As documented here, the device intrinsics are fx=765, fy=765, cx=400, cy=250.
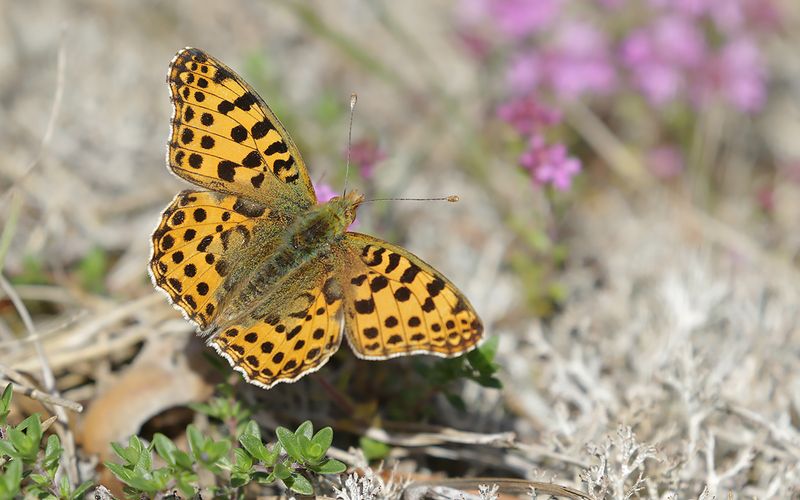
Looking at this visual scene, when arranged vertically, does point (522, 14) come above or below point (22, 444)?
above

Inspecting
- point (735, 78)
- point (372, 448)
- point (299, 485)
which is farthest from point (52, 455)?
point (735, 78)

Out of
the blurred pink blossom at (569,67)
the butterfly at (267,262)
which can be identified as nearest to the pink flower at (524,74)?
the blurred pink blossom at (569,67)

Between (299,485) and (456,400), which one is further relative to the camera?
(456,400)

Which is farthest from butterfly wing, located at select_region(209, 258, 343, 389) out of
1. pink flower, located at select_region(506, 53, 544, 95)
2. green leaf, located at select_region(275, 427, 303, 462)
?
pink flower, located at select_region(506, 53, 544, 95)

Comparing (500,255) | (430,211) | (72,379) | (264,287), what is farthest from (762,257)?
(72,379)

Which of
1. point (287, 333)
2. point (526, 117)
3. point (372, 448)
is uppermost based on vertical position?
point (526, 117)

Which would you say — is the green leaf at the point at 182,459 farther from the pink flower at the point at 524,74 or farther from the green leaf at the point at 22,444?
the pink flower at the point at 524,74

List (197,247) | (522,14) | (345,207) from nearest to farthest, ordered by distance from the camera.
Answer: (197,247)
(345,207)
(522,14)

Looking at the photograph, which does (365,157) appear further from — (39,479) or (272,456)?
(39,479)
